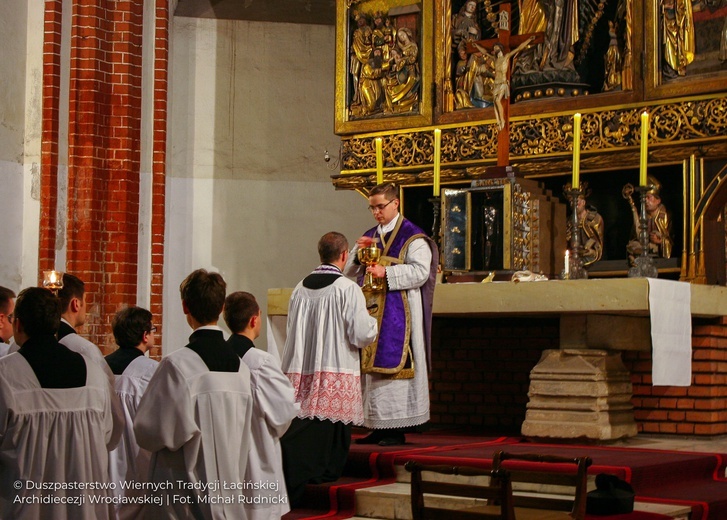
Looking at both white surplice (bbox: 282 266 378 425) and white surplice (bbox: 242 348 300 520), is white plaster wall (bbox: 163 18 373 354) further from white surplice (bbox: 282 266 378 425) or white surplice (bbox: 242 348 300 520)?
white surplice (bbox: 242 348 300 520)

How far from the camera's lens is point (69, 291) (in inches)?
205

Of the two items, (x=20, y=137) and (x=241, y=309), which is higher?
(x=20, y=137)

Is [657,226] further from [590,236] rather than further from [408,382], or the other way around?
[408,382]

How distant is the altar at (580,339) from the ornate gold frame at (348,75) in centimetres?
243

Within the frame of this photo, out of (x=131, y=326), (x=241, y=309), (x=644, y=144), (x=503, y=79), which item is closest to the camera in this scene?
(x=241, y=309)

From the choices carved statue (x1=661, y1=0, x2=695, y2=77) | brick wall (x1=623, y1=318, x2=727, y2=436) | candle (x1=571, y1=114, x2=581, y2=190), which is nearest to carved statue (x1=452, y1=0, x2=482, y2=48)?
carved statue (x1=661, y1=0, x2=695, y2=77)

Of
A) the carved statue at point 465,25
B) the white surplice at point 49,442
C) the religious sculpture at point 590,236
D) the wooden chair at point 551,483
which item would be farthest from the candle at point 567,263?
the white surplice at point 49,442

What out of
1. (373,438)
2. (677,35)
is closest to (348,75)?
(677,35)

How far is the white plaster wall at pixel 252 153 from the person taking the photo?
11.7m

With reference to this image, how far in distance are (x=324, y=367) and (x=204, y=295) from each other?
2.04 m

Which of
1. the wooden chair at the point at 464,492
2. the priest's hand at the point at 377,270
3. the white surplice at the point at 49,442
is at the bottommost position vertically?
the wooden chair at the point at 464,492

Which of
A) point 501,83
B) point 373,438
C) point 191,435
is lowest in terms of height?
point 373,438

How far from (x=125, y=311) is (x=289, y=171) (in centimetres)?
637

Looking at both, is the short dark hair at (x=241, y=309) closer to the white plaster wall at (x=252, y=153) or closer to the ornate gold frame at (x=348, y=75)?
the ornate gold frame at (x=348, y=75)
